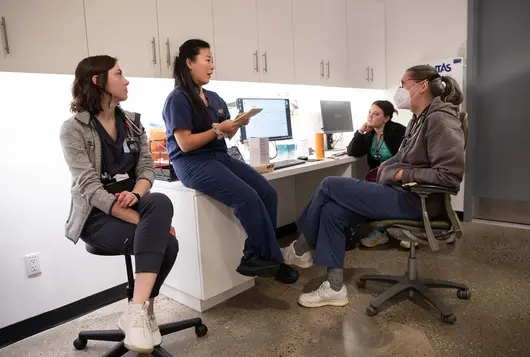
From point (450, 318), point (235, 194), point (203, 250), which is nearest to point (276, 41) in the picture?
point (235, 194)

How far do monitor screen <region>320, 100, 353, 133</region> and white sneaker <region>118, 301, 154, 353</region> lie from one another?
240 centimetres

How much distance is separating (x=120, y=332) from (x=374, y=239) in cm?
201

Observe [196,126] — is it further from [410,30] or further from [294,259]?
[410,30]

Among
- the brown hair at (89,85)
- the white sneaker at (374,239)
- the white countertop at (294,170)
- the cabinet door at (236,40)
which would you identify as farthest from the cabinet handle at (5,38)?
the white sneaker at (374,239)

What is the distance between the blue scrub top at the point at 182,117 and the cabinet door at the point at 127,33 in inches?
10.3

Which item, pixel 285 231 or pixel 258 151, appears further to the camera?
pixel 285 231

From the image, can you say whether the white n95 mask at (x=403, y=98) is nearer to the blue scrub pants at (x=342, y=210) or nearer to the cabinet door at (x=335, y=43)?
the blue scrub pants at (x=342, y=210)

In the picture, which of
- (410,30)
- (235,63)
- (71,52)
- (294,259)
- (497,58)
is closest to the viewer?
(71,52)

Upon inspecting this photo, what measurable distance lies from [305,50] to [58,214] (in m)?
2.09

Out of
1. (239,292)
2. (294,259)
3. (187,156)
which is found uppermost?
(187,156)

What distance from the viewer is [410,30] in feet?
12.8

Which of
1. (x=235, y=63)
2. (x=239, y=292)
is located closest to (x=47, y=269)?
(x=239, y=292)

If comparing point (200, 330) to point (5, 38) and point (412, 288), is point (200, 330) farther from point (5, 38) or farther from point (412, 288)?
point (5, 38)

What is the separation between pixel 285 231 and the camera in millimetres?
3553
